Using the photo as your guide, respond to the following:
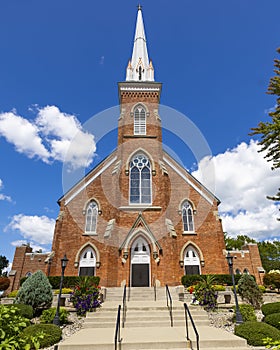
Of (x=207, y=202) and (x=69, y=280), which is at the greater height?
(x=207, y=202)

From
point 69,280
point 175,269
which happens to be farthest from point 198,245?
point 69,280

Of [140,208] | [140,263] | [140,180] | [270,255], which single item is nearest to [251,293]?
[140,263]

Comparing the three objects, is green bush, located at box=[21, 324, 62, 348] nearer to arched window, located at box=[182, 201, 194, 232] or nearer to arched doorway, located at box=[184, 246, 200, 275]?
arched doorway, located at box=[184, 246, 200, 275]

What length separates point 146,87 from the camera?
24.8 metres

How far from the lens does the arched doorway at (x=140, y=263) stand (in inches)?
699

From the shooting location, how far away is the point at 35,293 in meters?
11.4

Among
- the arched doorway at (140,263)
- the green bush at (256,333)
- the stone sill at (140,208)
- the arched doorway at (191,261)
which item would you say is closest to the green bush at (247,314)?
the green bush at (256,333)

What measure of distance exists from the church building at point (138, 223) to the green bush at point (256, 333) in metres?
9.46

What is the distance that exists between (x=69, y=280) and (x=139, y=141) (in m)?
13.1

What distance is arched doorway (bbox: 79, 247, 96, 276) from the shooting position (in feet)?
61.2

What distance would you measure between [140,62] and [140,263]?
23458 millimetres

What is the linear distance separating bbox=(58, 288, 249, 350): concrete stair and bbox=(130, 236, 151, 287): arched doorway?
6776mm

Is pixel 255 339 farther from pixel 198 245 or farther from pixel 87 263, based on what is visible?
pixel 87 263

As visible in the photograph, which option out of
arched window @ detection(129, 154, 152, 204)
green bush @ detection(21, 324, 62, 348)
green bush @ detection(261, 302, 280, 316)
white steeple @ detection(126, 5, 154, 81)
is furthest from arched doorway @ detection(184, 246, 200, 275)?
white steeple @ detection(126, 5, 154, 81)
